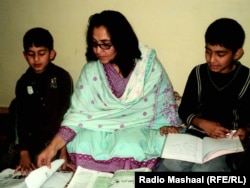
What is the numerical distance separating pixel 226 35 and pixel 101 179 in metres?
0.91

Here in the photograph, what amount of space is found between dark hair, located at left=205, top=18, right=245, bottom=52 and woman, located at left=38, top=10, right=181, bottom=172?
1.14 feet

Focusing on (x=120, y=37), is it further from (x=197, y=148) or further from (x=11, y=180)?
(x=11, y=180)

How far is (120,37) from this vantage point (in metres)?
1.62

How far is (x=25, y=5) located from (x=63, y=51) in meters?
0.40

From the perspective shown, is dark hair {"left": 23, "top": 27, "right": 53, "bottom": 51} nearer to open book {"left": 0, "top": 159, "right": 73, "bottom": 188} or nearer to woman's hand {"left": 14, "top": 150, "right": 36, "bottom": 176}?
woman's hand {"left": 14, "top": 150, "right": 36, "bottom": 176}

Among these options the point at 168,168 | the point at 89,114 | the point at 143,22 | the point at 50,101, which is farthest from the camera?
the point at 143,22

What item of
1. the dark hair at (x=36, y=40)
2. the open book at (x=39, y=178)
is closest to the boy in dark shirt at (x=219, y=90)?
the open book at (x=39, y=178)

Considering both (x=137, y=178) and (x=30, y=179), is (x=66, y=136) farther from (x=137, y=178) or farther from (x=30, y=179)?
(x=137, y=178)

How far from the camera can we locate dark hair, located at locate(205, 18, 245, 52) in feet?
4.82

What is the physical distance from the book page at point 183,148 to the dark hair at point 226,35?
492mm

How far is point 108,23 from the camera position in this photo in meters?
1.58

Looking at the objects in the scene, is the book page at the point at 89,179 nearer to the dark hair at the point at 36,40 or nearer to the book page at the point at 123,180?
the book page at the point at 123,180

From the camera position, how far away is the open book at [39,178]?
121cm

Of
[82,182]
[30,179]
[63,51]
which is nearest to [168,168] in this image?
[82,182]
